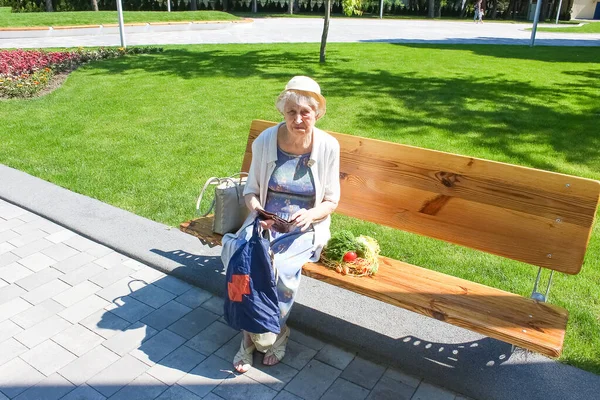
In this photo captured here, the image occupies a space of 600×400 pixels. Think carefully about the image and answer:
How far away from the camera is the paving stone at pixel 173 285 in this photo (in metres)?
3.98

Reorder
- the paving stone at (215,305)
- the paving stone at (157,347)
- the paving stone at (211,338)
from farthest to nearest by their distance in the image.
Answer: the paving stone at (215,305) → the paving stone at (211,338) → the paving stone at (157,347)

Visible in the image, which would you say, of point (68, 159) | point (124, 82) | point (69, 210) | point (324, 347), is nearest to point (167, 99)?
point (124, 82)

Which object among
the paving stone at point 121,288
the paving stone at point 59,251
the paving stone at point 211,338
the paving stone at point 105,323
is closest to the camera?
the paving stone at point 211,338

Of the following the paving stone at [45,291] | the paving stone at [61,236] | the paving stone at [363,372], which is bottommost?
the paving stone at [363,372]

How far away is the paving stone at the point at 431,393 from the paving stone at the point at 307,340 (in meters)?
0.66

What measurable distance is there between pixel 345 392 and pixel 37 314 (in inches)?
84.1

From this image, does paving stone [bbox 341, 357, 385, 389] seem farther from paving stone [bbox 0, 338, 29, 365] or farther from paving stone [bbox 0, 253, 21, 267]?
paving stone [bbox 0, 253, 21, 267]

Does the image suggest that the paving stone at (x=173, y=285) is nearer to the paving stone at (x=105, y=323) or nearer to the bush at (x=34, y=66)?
the paving stone at (x=105, y=323)

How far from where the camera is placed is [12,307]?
12.2ft

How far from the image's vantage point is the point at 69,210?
16.6ft

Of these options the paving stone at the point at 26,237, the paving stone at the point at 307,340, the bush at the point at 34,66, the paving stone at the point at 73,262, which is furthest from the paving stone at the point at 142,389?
the bush at the point at 34,66

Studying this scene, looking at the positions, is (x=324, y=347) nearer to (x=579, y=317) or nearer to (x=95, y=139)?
(x=579, y=317)

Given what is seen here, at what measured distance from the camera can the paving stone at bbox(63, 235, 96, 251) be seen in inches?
178

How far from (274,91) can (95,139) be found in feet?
11.5
